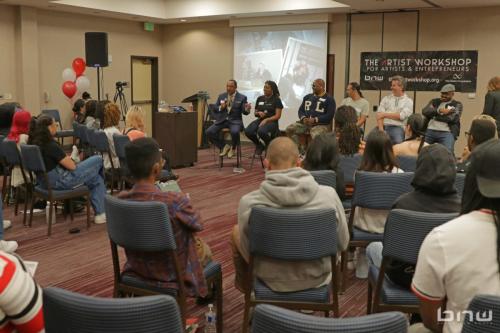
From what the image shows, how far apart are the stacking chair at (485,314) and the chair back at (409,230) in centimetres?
95

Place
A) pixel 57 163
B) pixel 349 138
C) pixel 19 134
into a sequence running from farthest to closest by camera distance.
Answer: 1. pixel 19 134
2. pixel 57 163
3. pixel 349 138

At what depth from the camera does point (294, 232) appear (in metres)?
2.48

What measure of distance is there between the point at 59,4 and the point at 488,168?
10.1 m

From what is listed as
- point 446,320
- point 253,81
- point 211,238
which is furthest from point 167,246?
point 253,81

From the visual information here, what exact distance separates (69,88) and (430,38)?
7.15 metres

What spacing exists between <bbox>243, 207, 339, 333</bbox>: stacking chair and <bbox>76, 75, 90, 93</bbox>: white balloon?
9.03 meters

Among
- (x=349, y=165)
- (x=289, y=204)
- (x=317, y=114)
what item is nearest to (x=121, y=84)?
(x=317, y=114)

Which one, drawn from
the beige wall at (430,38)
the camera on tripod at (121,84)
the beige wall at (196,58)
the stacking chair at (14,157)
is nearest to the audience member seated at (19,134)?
the stacking chair at (14,157)

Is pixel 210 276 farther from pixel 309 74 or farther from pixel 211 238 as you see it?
pixel 309 74

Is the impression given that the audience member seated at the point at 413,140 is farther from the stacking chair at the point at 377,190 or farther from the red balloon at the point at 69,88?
the red balloon at the point at 69,88

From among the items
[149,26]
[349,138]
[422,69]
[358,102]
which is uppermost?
[149,26]

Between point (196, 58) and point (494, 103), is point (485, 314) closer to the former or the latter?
point (494, 103)

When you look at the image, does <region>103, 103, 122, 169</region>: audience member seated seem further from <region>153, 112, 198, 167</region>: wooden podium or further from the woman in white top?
the woman in white top

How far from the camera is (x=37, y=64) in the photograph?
10.7 metres
